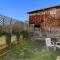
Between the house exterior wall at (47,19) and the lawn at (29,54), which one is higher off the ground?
the house exterior wall at (47,19)

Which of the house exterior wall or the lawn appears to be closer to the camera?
the lawn

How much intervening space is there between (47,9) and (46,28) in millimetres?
3376

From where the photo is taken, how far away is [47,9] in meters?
31.5

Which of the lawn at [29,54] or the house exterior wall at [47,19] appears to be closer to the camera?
the lawn at [29,54]

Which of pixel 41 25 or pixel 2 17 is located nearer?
pixel 2 17

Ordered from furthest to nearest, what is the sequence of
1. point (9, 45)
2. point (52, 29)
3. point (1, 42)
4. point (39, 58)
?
point (52, 29) → point (9, 45) → point (1, 42) → point (39, 58)

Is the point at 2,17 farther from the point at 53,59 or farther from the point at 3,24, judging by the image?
the point at 53,59

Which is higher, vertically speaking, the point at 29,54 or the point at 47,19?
the point at 47,19

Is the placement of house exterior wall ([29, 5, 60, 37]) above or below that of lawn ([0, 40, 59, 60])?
above

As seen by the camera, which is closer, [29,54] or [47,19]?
[29,54]

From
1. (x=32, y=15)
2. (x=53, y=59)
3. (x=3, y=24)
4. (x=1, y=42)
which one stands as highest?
(x=32, y=15)

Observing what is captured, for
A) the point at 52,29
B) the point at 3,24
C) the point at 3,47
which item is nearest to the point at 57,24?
the point at 52,29

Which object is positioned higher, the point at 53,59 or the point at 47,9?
the point at 47,9

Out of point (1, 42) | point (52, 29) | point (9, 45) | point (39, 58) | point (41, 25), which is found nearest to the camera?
point (39, 58)
